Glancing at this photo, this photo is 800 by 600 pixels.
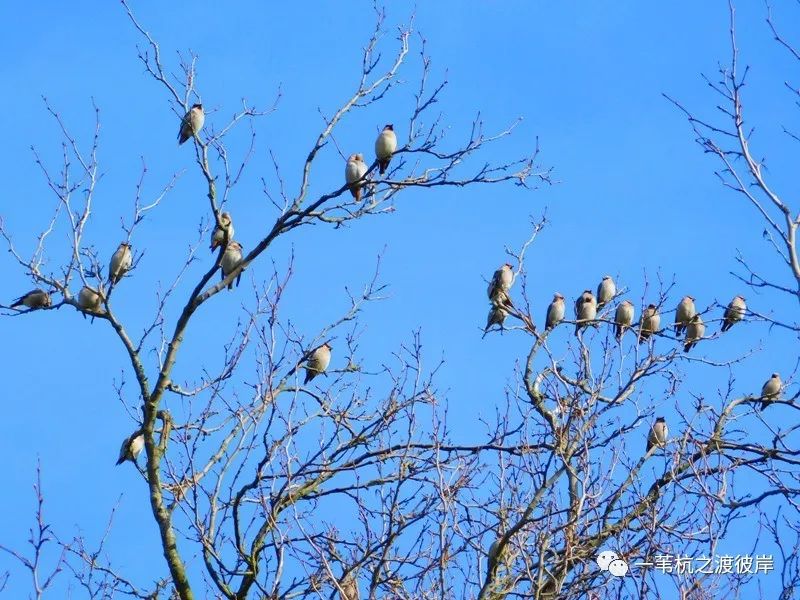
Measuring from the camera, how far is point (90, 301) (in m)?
11.2

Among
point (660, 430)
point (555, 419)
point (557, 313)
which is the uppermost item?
point (557, 313)

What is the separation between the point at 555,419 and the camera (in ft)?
32.3

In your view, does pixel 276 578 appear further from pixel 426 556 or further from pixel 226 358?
pixel 226 358

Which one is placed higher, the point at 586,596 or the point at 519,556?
the point at 519,556

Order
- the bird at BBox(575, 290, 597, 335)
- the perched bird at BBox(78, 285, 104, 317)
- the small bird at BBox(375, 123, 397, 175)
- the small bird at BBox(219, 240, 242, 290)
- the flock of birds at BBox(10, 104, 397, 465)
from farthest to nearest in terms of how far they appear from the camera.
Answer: the bird at BBox(575, 290, 597, 335) < the small bird at BBox(219, 240, 242, 290) < the small bird at BBox(375, 123, 397, 175) < the flock of birds at BBox(10, 104, 397, 465) < the perched bird at BBox(78, 285, 104, 317)

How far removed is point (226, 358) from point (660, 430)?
22.3 feet

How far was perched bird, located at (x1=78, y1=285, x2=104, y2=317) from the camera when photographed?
32.9 ft

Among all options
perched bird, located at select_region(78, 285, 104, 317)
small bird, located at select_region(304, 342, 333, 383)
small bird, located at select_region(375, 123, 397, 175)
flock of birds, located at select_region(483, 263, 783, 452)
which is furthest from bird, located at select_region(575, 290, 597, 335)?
perched bird, located at select_region(78, 285, 104, 317)

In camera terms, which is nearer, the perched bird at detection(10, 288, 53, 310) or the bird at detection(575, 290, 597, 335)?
the perched bird at detection(10, 288, 53, 310)

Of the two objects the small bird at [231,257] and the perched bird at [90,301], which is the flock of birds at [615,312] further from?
the perched bird at [90,301]

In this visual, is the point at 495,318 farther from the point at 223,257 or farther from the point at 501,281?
the point at 223,257

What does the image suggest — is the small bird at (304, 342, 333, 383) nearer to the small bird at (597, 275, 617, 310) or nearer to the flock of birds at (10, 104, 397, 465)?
the flock of birds at (10, 104, 397, 465)

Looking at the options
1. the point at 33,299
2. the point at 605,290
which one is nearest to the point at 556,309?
the point at 605,290

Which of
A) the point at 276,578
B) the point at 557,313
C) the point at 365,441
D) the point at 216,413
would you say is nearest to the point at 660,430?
the point at 557,313
